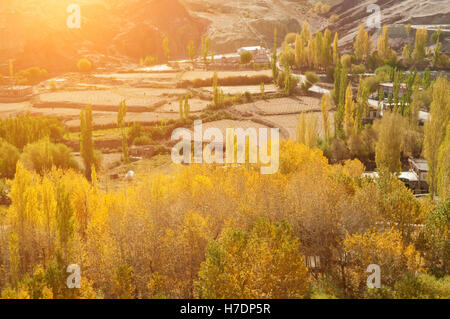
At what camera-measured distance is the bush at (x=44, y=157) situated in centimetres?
3850

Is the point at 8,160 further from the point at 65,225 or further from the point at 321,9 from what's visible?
the point at 321,9

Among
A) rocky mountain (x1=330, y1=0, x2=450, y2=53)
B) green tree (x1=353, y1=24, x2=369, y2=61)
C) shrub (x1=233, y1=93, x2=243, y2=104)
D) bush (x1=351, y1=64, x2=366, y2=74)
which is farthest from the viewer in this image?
rocky mountain (x1=330, y1=0, x2=450, y2=53)

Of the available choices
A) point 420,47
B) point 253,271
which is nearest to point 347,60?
point 420,47

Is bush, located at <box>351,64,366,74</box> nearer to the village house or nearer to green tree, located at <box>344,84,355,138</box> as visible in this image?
green tree, located at <box>344,84,355,138</box>

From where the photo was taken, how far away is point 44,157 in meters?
39.5

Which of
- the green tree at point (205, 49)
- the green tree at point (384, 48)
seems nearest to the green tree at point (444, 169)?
the green tree at point (384, 48)

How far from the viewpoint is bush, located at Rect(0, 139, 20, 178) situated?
40.5m

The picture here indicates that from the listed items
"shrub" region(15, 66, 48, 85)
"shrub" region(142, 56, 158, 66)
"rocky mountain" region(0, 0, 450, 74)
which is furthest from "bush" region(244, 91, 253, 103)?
"shrub" region(142, 56, 158, 66)

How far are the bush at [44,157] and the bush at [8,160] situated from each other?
75.0 inches

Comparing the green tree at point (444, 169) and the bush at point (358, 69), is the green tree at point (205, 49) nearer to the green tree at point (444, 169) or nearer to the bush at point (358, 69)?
the bush at point (358, 69)

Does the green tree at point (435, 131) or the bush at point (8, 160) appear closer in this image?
A: the green tree at point (435, 131)

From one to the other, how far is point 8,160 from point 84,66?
69421mm

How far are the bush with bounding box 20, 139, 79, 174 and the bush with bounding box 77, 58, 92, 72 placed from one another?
68.6m
